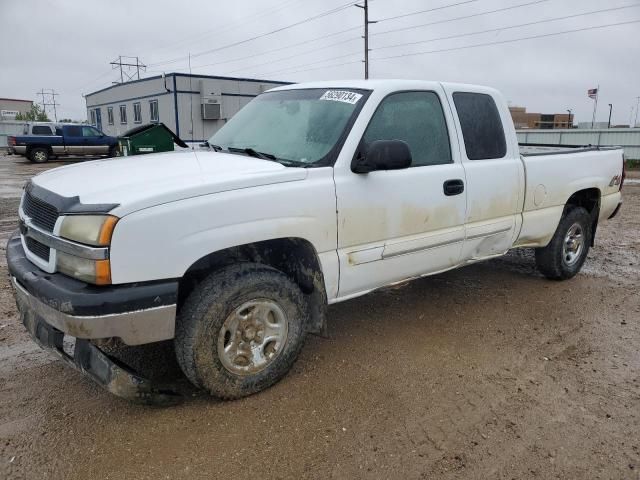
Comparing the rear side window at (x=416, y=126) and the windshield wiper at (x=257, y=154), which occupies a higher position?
the rear side window at (x=416, y=126)

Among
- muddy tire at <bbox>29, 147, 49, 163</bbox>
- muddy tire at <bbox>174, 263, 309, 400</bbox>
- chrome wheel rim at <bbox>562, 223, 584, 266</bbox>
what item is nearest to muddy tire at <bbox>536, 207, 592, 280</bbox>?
chrome wheel rim at <bbox>562, 223, 584, 266</bbox>

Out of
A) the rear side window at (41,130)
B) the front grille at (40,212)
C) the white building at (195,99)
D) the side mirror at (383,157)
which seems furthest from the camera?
the white building at (195,99)

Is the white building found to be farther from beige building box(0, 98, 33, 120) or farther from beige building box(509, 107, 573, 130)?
beige building box(0, 98, 33, 120)

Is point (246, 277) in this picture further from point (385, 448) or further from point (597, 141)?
point (597, 141)

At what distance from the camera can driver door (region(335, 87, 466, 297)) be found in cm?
338

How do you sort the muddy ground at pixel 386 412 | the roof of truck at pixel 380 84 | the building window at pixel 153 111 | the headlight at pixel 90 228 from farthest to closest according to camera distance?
the building window at pixel 153 111 → the roof of truck at pixel 380 84 → the muddy ground at pixel 386 412 → the headlight at pixel 90 228

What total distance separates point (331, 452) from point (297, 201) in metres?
1.41

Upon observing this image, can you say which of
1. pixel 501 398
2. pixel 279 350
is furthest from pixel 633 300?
pixel 279 350

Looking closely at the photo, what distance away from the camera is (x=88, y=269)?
2551mm

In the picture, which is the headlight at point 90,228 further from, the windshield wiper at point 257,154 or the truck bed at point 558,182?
the truck bed at point 558,182

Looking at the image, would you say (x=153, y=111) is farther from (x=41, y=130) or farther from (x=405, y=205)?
(x=405, y=205)

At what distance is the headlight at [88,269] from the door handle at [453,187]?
2426 millimetres

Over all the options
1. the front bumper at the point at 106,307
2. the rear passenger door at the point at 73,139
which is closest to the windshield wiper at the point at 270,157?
the front bumper at the point at 106,307

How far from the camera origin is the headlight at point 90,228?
8.20 ft
